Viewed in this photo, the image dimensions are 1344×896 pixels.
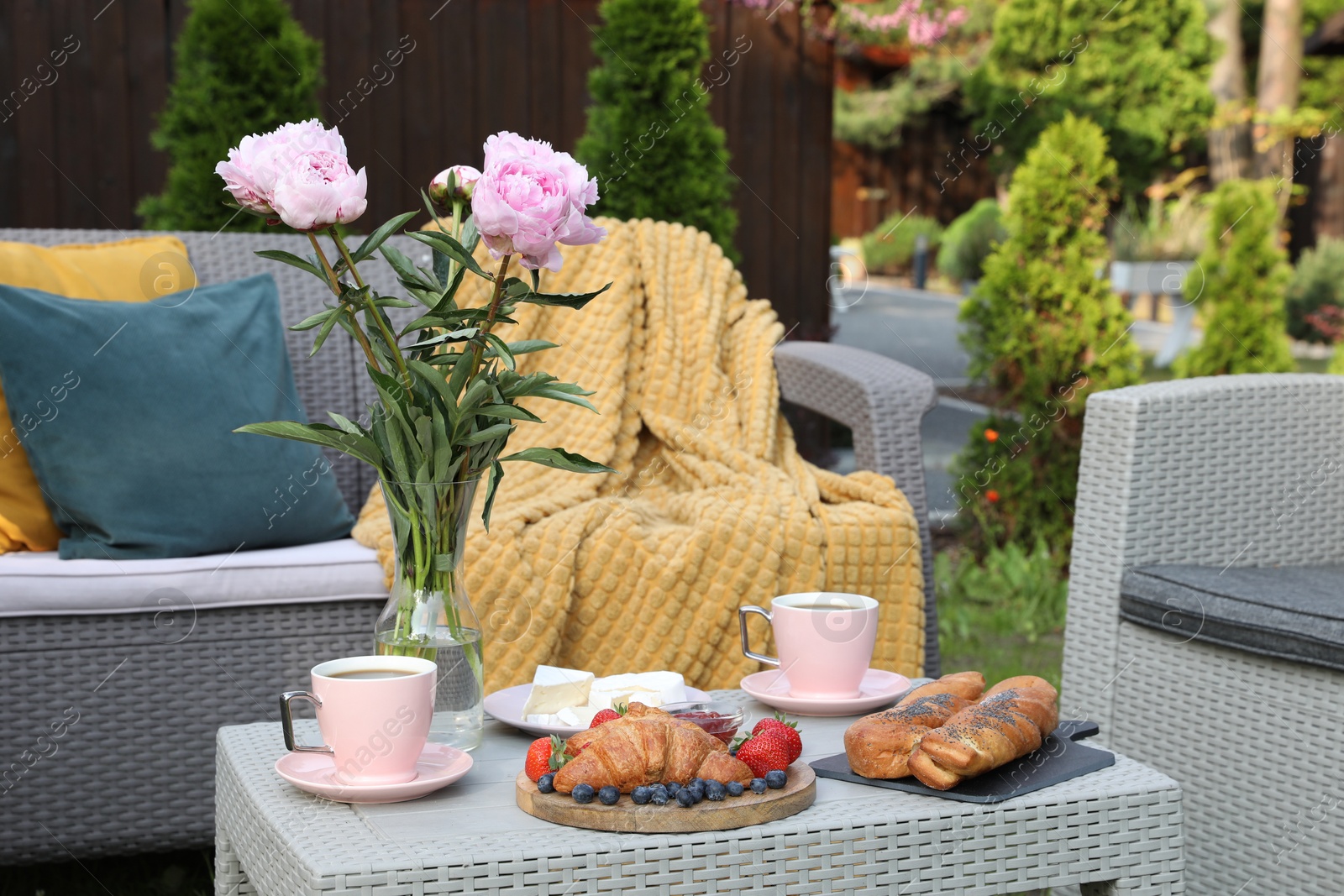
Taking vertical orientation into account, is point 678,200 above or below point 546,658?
above

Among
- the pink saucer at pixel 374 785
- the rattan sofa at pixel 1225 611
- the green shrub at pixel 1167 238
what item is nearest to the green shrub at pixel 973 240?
the green shrub at pixel 1167 238

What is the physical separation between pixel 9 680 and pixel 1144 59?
11.4 m

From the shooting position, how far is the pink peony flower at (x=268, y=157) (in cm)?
104

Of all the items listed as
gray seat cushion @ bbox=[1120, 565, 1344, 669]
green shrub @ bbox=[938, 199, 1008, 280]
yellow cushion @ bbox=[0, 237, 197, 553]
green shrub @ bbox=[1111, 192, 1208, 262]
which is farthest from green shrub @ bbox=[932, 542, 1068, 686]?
green shrub @ bbox=[938, 199, 1008, 280]

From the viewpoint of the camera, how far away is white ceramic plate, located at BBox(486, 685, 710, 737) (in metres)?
1.17

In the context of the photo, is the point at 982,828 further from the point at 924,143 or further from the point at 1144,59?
the point at 924,143

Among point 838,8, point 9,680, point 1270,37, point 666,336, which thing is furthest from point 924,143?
point 9,680

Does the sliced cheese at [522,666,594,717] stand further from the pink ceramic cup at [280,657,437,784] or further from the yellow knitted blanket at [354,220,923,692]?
the yellow knitted blanket at [354,220,923,692]

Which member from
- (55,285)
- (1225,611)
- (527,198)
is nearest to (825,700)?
(527,198)

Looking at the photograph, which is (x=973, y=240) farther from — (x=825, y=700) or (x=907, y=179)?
(x=825, y=700)

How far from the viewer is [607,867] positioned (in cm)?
92

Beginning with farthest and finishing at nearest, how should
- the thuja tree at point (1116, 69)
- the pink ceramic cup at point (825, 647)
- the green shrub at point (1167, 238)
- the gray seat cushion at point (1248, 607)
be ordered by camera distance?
the thuja tree at point (1116, 69), the green shrub at point (1167, 238), the gray seat cushion at point (1248, 607), the pink ceramic cup at point (825, 647)

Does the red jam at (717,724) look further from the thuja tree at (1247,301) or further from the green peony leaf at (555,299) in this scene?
the thuja tree at (1247,301)

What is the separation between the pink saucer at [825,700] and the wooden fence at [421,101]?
10.8 feet
